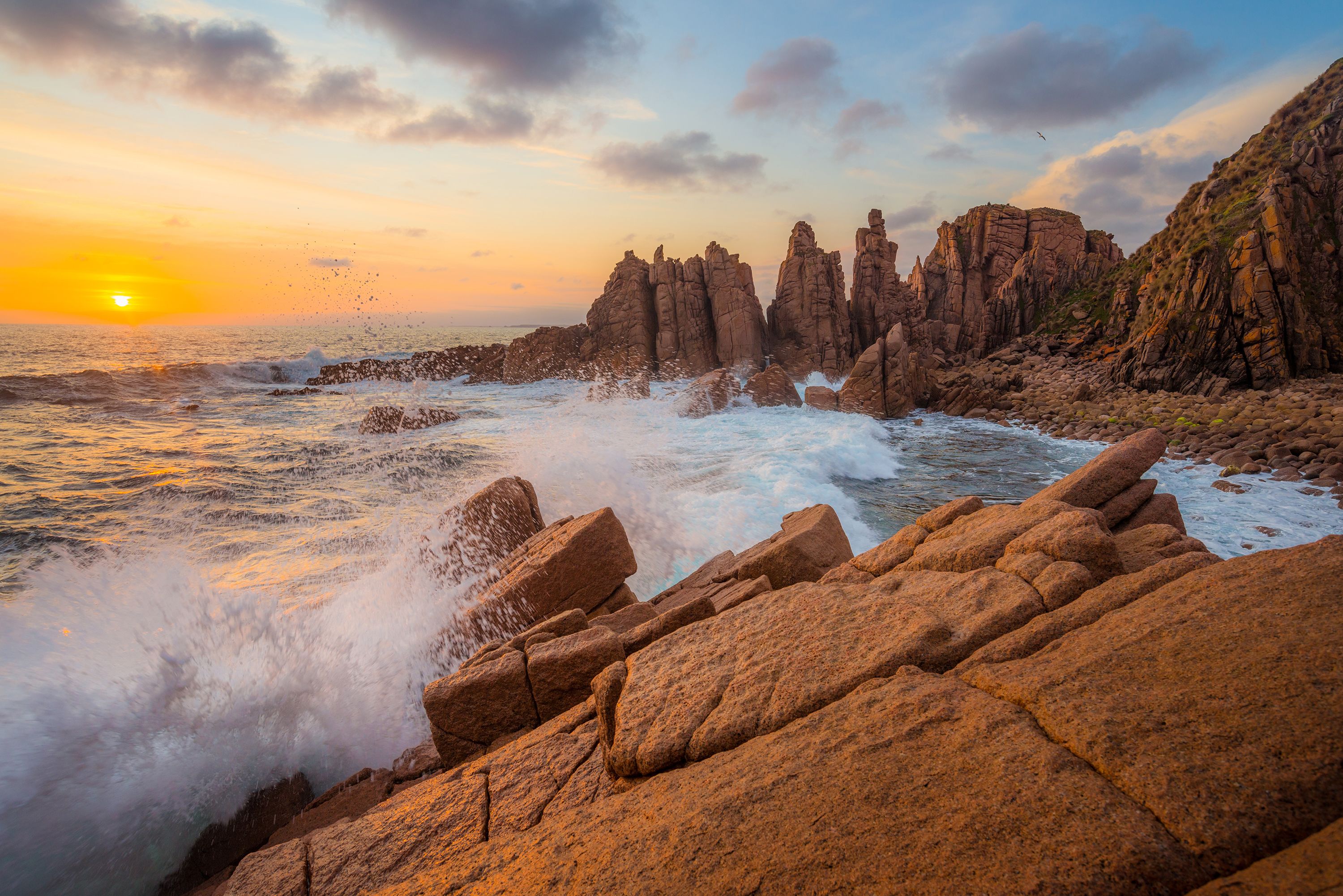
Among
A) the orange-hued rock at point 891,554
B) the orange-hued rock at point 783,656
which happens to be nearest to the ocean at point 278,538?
the orange-hued rock at point 783,656

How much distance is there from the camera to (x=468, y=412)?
33031 millimetres

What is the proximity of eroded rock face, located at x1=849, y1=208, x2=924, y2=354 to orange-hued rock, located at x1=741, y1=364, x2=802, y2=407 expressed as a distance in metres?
18.0

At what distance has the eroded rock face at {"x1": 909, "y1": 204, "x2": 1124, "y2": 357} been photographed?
5203cm

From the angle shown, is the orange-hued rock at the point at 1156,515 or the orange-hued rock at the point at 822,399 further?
the orange-hued rock at the point at 822,399

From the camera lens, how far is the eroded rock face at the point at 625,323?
5000 centimetres

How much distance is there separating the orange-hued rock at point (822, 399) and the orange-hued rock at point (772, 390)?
0.78m

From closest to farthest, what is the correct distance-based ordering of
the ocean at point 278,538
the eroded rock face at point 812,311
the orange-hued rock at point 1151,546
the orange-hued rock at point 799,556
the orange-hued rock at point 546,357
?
the orange-hued rock at point 1151,546
the ocean at point 278,538
the orange-hued rock at point 799,556
the eroded rock face at point 812,311
the orange-hued rock at point 546,357

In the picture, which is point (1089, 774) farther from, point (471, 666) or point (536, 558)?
point (536, 558)

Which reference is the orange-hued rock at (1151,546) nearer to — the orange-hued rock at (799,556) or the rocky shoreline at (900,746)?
the rocky shoreline at (900,746)

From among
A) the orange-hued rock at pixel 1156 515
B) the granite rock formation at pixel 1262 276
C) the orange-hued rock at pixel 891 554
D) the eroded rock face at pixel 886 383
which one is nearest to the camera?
the orange-hued rock at pixel 891 554

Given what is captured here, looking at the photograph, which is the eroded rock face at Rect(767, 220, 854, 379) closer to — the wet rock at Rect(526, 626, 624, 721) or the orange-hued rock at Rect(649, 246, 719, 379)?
the orange-hued rock at Rect(649, 246, 719, 379)

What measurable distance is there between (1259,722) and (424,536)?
37.8 ft

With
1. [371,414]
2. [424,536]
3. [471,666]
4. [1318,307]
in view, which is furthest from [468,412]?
[1318,307]

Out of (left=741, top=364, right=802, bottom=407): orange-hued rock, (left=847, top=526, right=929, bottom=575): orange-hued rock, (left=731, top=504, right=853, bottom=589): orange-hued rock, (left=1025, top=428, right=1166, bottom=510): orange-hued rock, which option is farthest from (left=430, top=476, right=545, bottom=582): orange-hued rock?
(left=741, top=364, right=802, bottom=407): orange-hued rock
